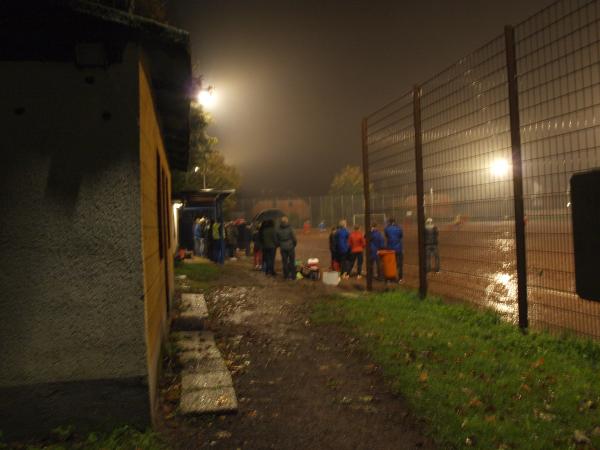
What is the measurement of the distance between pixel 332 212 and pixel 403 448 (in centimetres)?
4713

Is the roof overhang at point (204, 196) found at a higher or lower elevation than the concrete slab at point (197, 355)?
higher

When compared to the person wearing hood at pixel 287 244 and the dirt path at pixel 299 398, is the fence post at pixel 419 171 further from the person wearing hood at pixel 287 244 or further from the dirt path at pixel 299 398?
the person wearing hood at pixel 287 244

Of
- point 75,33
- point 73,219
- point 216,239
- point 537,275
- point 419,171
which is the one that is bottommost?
point 537,275

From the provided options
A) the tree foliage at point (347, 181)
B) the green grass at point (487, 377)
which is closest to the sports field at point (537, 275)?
the green grass at point (487, 377)

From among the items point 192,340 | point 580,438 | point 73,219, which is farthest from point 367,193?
point 73,219

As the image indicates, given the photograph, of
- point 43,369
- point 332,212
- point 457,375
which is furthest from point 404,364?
point 332,212

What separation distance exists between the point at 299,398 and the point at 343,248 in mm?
9205

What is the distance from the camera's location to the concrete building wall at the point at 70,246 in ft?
12.1

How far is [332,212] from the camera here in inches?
1999

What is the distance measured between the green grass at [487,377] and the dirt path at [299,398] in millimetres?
236

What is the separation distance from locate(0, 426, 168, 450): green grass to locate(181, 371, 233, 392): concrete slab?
2.92 feet

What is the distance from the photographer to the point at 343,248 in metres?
13.8

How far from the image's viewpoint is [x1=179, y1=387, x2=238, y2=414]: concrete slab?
428 cm

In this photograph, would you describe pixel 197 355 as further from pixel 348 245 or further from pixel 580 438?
pixel 348 245
